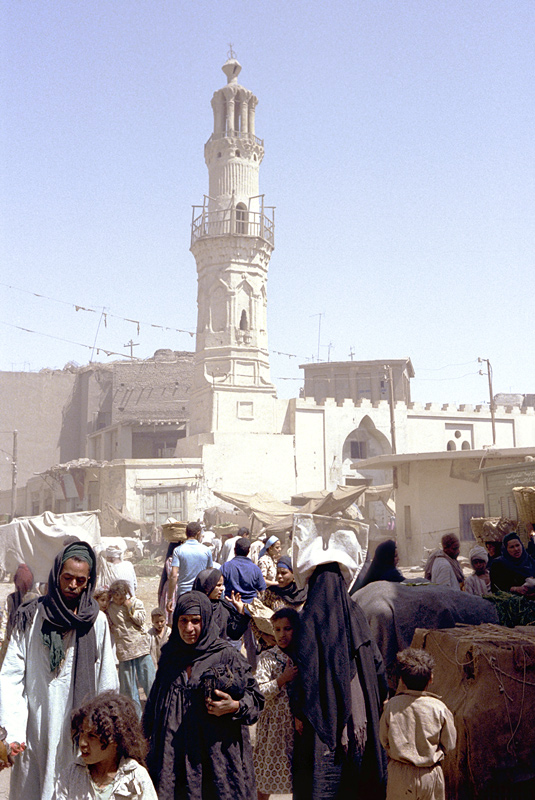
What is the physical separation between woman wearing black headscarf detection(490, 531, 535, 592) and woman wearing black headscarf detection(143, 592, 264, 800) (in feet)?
13.3

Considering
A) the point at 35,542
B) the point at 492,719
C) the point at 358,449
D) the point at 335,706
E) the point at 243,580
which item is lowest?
the point at 492,719

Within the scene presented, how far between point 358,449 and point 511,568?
31.3m

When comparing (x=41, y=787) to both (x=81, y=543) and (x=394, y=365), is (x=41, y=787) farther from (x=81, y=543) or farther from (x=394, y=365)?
(x=394, y=365)

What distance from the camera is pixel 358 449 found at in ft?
124

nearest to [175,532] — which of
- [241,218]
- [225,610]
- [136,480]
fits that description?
[225,610]

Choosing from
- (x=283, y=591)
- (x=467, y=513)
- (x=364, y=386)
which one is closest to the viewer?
(x=283, y=591)

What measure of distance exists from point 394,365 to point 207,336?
12244mm

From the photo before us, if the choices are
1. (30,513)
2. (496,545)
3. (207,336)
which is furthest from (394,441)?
(496,545)

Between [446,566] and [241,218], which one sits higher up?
[241,218]

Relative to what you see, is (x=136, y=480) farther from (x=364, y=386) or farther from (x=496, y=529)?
(x=496, y=529)

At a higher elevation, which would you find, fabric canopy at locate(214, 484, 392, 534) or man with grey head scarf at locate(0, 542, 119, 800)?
fabric canopy at locate(214, 484, 392, 534)

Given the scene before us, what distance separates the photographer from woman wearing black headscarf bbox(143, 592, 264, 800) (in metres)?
2.97

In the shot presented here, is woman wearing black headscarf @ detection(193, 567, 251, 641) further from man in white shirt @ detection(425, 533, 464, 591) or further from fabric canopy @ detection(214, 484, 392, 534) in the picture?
fabric canopy @ detection(214, 484, 392, 534)

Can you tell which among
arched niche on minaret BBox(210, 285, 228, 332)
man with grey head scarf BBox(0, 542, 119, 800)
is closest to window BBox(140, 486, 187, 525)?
arched niche on minaret BBox(210, 285, 228, 332)
